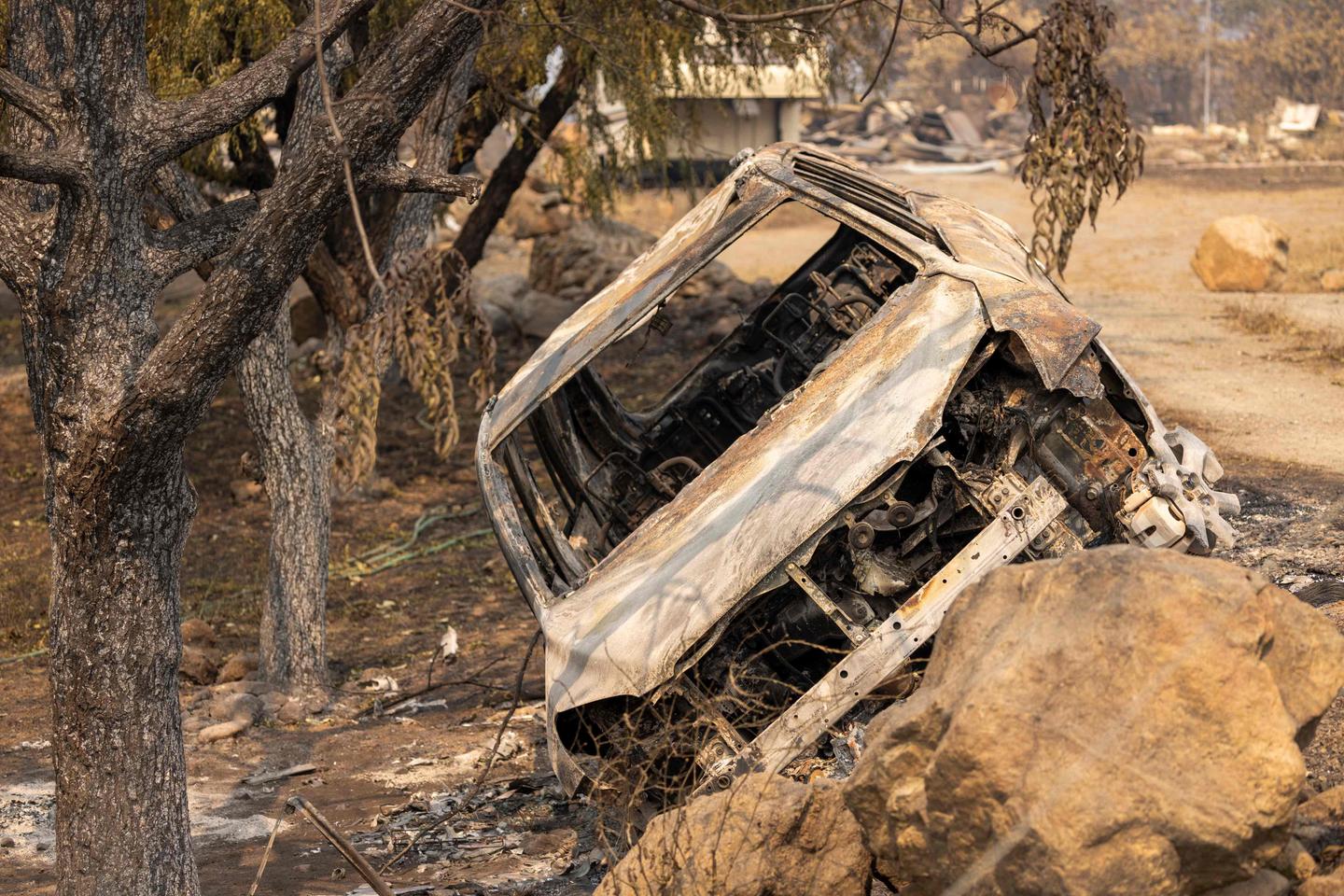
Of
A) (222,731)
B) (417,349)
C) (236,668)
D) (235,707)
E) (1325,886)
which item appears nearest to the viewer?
(1325,886)

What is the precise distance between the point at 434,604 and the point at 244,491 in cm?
365

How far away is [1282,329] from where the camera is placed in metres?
15.1

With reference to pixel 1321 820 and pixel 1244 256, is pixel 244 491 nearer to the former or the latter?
pixel 1321 820

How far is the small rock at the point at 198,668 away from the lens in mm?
9414

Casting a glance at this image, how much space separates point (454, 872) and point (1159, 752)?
3.28 meters

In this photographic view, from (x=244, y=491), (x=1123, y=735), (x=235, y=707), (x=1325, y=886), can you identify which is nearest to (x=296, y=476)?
(x=235, y=707)

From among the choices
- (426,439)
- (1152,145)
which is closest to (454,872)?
(426,439)

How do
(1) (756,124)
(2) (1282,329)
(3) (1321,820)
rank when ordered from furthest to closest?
(1) (756,124)
(2) (1282,329)
(3) (1321,820)

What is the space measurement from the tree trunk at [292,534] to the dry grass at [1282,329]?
29.7ft

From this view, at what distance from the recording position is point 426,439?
1538 centimetres

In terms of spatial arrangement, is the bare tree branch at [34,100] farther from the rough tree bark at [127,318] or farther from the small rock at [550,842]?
the small rock at [550,842]

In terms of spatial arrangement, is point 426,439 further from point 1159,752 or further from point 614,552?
point 1159,752

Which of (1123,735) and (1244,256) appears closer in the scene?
(1123,735)

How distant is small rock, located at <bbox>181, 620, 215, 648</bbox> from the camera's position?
9.94 m
